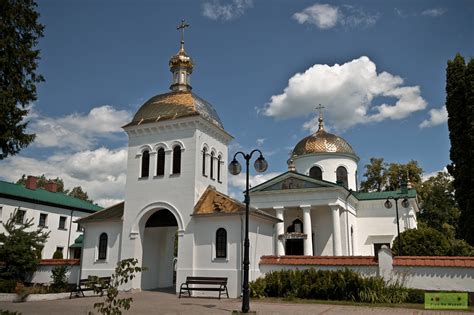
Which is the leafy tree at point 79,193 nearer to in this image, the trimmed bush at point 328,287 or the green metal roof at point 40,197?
the green metal roof at point 40,197

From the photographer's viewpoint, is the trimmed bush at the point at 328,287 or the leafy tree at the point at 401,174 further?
the leafy tree at the point at 401,174

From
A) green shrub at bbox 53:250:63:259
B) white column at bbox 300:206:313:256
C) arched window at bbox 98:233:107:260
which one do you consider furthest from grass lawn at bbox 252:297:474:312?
green shrub at bbox 53:250:63:259

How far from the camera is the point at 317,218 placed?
32.4m

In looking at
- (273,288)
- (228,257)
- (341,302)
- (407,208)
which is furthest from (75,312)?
(407,208)

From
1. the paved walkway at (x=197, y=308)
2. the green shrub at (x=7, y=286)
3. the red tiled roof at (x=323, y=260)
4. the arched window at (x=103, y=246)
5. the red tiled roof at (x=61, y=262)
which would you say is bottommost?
the paved walkway at (x=197, y=308)

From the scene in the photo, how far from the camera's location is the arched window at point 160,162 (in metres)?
21.3

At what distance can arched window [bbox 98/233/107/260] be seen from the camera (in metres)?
21.6

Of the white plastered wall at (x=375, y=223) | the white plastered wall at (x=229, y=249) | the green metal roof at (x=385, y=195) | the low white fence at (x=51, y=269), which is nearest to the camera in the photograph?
the white plastered wall at (x=229, y=249)

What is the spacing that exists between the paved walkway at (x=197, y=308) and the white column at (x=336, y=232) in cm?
1384

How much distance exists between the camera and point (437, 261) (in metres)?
15.7

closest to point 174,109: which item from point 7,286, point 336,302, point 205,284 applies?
point 205,284

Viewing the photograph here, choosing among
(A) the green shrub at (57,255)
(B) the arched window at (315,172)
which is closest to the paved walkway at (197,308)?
(A) the green shrub at (57,255)

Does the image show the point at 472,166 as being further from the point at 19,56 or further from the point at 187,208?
the point at 19,56

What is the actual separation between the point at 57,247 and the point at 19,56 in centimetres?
2888
